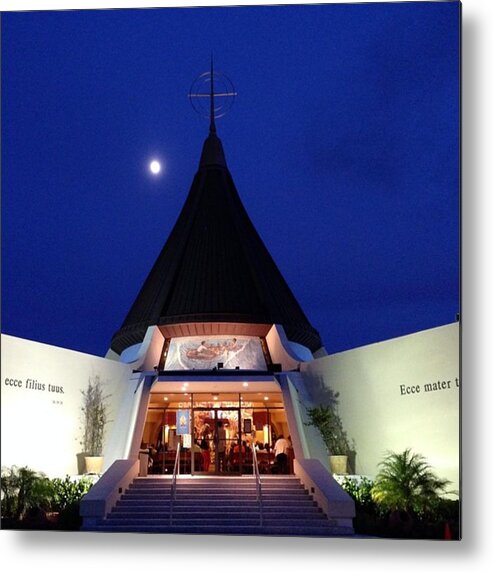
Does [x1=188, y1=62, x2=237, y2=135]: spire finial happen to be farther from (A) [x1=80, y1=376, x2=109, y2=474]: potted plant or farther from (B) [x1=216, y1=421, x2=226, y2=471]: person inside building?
(B) [x1=216, y1=421, x2=226, y2=471]: person inside building

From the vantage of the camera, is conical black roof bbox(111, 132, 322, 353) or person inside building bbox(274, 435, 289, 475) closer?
person inside building bbox(274, 435, 289, 475)

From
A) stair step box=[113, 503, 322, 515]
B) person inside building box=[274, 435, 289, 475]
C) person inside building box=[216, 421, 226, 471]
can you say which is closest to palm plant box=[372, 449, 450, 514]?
stair step box=[113, 503, 322, 515]

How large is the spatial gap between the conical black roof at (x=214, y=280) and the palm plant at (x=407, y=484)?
628 centimetres

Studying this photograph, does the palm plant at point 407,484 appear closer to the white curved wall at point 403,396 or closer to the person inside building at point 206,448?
the white curved wall at point 403,396

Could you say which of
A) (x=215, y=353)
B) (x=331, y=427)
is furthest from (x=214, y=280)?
(x=331, y=427)

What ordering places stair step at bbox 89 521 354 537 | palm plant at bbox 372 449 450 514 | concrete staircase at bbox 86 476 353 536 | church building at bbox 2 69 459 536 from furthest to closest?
church building at bbox 2 69 459 536, concrete staircase at bbox 86 476 353 536, stair step at bbox 89 521 354 537, palm plant at bbox 372 449 450 514

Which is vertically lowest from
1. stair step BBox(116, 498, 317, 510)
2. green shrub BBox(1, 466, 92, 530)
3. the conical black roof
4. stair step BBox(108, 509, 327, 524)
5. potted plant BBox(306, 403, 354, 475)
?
stair step BBox(108, 509, 327, 524)

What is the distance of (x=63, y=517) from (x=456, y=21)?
7.71 m

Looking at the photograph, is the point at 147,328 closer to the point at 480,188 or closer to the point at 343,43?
the point at 343,43

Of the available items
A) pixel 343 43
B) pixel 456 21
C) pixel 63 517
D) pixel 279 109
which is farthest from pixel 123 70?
pixel 63 517

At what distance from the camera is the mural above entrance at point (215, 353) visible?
1462 centimetres

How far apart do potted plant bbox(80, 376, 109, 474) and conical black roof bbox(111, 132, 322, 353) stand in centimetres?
334

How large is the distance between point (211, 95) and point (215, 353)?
18.5ft

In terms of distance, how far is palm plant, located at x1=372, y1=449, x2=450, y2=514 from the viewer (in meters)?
8.47
